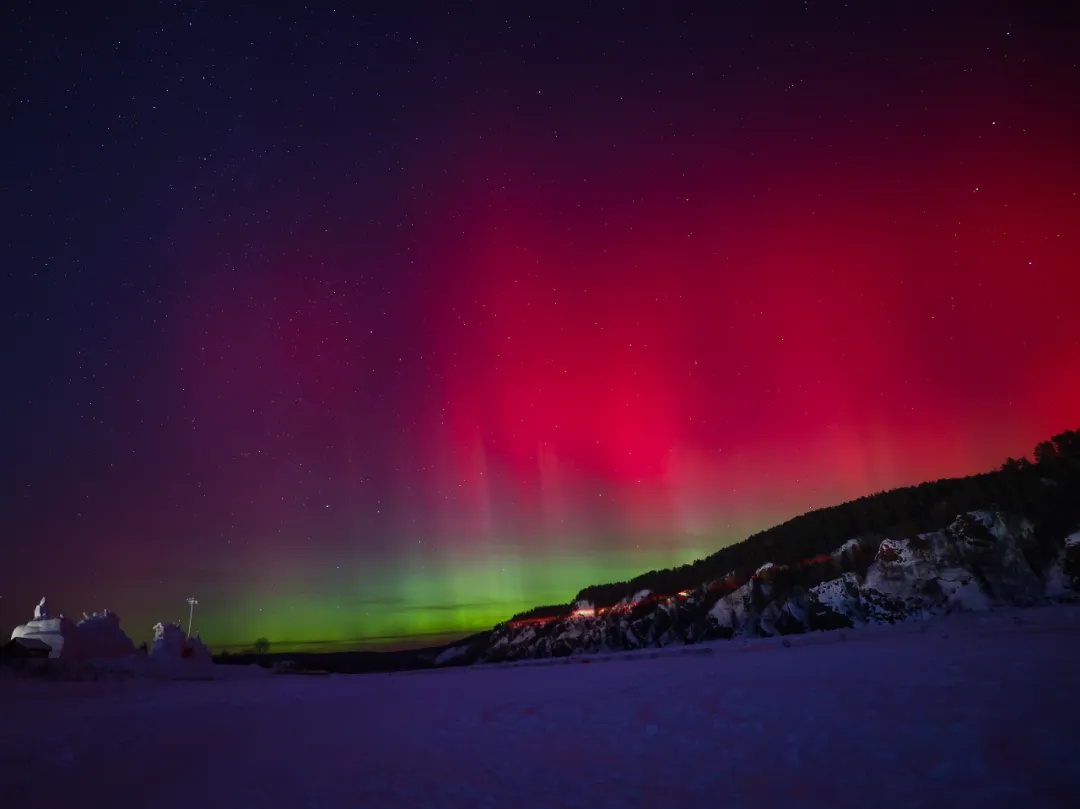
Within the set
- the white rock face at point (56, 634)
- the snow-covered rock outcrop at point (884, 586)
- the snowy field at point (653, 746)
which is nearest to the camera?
the snowy field at point (653, 746)

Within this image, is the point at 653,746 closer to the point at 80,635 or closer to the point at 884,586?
the point at 884,586

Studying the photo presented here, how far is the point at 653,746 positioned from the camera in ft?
31.5

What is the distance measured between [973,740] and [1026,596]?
35657 millimetres

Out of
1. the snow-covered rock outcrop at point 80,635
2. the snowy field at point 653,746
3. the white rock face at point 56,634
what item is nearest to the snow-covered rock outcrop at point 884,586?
the snowy field at point 653,746

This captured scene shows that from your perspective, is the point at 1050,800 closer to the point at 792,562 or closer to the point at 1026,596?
the point at 1026,596

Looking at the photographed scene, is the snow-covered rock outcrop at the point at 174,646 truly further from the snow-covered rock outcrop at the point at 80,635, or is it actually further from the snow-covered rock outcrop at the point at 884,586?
the snow-covered rock outcrop at the point at 884,586

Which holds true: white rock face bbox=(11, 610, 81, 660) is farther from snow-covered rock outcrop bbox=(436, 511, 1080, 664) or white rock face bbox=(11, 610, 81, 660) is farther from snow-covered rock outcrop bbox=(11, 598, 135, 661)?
snow-covered rock outcrop bbox=(436, 511, 1080, 664)

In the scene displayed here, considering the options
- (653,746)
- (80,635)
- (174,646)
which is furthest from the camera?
(174,646)

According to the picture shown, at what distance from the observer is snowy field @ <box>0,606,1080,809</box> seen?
711 centimetres

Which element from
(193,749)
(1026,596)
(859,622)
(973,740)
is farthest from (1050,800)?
(859,622)

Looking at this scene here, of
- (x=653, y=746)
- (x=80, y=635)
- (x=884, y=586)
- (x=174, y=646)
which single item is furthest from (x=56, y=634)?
(x=884, y=586)

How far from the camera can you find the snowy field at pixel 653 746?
23.3 ft

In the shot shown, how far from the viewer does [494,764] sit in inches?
377

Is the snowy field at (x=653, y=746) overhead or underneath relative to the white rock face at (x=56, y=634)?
underneath
